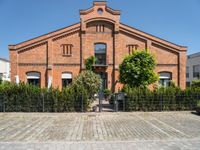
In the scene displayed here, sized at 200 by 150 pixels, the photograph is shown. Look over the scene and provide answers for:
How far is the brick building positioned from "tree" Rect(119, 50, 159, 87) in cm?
728

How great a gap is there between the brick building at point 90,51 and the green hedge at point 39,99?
997 cm

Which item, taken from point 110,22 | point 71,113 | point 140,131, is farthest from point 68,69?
point 140,131

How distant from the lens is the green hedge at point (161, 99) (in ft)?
48.0

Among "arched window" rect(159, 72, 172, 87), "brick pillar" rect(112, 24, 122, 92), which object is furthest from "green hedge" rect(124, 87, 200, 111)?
"arched window" rect(159, 72, 172, 87)

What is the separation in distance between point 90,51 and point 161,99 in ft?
42.1

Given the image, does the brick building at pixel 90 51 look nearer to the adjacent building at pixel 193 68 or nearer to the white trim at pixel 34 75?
the white trim at pixel 34 75

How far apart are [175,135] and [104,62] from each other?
18.0 m

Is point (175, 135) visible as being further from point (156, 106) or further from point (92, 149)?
point (156, 106)

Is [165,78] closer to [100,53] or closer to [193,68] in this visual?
[100,53]

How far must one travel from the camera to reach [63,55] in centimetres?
2502

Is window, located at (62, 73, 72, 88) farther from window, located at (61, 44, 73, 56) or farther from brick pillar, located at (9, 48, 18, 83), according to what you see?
brick pillar, located at (9, 48, 18, 83)

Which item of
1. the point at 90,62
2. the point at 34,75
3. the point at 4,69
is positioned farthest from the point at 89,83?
the point at 4,69

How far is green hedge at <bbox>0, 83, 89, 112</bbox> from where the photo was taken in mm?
14188

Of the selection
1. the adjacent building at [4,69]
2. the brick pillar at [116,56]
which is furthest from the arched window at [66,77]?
the adjacent building at [4,69]
